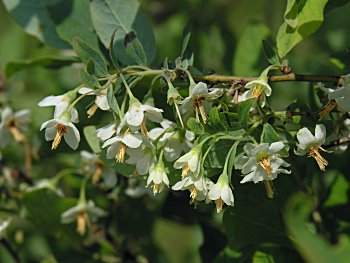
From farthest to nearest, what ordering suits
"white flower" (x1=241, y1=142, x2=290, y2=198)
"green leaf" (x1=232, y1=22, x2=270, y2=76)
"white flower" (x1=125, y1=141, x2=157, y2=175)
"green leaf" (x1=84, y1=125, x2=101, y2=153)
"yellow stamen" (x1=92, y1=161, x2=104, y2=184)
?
1. "green leaf" (x1=232, y1=22, x2=270, y2=76)
2. "yellow stamen" (x1=92, y1=161, x2=104, y2=184)
3. "green leaf" (x1=84, y1=125, x2=101, y2=153)
4. "white flower" (x1=125, y1=141, x2=157, y2=175)
5. "white flower" (x1=241, y1=142, x2=290, y2=198)

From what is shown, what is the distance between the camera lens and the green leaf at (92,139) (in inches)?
51.5

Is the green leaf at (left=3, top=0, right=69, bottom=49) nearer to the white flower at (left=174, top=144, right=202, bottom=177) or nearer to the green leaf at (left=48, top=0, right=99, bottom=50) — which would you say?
the green leaf at (left=48, top=0, right=99, bottom=50)

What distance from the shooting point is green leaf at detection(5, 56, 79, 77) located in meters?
1.52

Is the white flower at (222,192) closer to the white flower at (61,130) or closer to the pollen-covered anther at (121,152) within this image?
the pollen-covered anther at (121,152)

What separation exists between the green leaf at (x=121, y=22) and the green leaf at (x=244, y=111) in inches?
12.1

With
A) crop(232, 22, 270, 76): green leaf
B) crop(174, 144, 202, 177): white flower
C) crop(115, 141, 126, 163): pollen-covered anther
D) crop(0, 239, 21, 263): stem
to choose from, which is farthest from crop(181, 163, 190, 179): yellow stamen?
crop(0, 239, 21, 263): stem

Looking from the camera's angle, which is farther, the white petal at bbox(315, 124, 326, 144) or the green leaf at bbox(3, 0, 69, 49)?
the green leaf at bbox(3, 0, 69, 49)

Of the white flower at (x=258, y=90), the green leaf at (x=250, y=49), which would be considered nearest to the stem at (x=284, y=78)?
the white flower at (x=258, y=90)

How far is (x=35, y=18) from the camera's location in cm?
164

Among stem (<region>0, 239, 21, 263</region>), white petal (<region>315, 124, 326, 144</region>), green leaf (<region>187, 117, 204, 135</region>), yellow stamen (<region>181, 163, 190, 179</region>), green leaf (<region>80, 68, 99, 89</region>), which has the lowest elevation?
stem (<region>0, 239, 21, 263</region>)

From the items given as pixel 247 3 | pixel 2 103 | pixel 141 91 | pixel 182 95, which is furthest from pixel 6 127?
pixel 247 3

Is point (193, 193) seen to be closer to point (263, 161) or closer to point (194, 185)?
point (194, 185)

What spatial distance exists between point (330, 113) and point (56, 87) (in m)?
1.10

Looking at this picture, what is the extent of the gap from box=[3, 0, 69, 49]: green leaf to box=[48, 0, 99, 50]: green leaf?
0.30 feet
